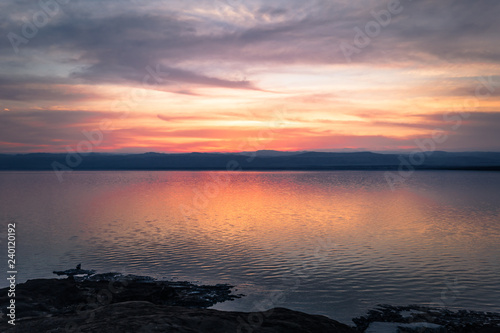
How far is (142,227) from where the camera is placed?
39.0 m

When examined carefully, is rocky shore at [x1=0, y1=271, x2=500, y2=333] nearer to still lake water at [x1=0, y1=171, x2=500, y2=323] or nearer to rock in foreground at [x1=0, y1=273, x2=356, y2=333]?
rock in foreground at [x1=0, y1=273, x2=356, y2=333]

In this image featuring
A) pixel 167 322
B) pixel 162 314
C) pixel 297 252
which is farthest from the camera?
pixel 297 252

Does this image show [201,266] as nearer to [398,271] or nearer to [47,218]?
[398,271]

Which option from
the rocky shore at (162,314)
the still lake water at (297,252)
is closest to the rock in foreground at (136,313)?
the rocky shore at (162,314)

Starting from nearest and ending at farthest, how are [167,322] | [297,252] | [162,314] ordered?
[167,322] → [162,314] → [297,252]

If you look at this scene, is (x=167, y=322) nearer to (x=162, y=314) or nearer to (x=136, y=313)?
(x=162, y=314)

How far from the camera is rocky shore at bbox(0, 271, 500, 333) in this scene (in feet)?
36.3

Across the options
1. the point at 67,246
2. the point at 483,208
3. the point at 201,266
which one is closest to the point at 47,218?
the point at 67,246

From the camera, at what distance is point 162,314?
11.7 metres

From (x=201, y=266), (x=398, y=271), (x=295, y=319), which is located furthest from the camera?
(x=201, y=266)

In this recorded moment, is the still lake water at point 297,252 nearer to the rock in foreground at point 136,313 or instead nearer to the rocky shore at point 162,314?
the rocky shore at point 162,314

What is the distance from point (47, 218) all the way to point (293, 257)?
33.6 m

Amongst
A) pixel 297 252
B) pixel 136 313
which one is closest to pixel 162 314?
pixel 136 313

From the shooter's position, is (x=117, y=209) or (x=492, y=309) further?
(x=117, y=209)
